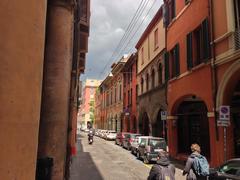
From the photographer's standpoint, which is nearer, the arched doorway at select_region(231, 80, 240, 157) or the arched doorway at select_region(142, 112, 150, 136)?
the arched doorway at select_region(231, 80, 240, 157)

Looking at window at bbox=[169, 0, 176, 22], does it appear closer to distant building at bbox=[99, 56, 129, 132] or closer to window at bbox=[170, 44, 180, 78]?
window at bbox=[170, 44, 180, 78]

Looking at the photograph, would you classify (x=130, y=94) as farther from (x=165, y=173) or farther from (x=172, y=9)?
(x=165, y=173)

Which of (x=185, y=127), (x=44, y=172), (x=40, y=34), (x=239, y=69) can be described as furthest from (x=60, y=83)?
(x=185, y=127)

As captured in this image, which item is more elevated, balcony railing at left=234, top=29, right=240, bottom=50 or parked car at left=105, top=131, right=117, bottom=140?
balcony railing at left=234, top=29, right=240, bottom=50

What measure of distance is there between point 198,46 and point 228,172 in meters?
10.3

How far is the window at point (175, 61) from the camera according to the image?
19469mm

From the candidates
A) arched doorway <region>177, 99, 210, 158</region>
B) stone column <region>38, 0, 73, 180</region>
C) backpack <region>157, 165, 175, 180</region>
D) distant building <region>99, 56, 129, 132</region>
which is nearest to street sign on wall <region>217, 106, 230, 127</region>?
arched doorway <region>177, 99, 210, 158</region>

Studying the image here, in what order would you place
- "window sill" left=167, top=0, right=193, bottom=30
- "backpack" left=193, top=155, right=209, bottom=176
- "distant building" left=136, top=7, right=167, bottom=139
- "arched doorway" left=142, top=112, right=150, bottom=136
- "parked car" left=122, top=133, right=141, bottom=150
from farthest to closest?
"arched doorway" left=142, top=112, right=150, bottom=136, "parked car" left=122, top=133, right=141, bottom=150, "distant building" left=136, top=7, right=167, bottom=139, "window sill" left=167, top=0, right=193, bottom=30, "backpack" left=193, top=155, right=209, bottom=176

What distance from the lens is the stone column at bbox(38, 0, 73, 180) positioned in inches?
289

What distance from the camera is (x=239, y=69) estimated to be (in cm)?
1223

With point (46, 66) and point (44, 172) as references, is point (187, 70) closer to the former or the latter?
point (46, 66)

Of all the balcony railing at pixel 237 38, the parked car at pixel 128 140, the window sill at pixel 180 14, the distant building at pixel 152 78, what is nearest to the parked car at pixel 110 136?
the distant building at pixel 152 78

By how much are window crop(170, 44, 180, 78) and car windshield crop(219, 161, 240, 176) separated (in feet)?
38.6

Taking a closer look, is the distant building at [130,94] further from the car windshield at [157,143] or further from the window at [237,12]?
the window at [237,12]
